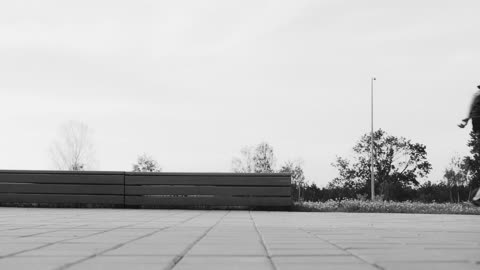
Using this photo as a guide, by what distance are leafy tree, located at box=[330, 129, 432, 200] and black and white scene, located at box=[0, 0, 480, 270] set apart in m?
19.4

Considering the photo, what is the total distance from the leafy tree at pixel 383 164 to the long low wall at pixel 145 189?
36.3 m

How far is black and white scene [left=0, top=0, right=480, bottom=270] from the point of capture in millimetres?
3770

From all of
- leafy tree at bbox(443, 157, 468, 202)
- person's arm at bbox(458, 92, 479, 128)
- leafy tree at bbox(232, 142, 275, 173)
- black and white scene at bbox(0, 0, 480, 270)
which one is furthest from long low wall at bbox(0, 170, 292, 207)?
leafy tree at bbox(443, 157, 468, 202)

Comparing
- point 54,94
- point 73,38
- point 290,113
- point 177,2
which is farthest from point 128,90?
point 290,113

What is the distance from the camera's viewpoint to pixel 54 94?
21.6 m

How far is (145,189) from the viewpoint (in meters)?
13.4

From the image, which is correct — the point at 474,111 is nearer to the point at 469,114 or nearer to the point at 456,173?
the point at 469,114

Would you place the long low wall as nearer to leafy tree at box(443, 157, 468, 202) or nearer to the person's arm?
the person's arm

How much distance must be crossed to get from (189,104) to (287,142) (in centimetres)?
1400

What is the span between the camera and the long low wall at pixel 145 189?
13367 mm

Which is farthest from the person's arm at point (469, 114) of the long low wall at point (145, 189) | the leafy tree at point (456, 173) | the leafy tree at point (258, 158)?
the leafy tree at point (456, 173)

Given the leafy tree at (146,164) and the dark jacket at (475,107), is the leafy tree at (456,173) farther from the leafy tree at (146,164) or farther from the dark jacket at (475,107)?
the dark jacket at (475,107)

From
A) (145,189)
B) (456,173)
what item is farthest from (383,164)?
(145,189)

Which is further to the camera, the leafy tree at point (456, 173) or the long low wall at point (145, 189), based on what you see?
the leafy tree at point (456, 173)
